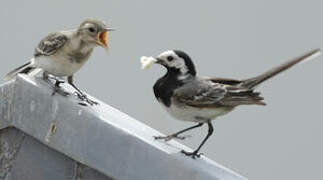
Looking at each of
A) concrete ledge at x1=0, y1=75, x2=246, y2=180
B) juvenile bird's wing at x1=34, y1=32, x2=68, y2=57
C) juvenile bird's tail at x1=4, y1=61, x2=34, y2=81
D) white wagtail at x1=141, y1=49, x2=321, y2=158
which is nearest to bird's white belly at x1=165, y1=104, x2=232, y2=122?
white wagtail at x1=141, y1=49, x2=321, y2=158

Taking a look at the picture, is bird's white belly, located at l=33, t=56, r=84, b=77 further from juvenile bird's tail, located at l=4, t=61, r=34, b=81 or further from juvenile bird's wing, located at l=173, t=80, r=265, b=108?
juvenile bird's wing, located at l=173, t=80, r=265, b=108

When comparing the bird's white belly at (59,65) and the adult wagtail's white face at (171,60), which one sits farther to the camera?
the bird's white belly at (59,65)

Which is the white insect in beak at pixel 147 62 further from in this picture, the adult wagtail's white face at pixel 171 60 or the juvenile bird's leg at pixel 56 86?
the juvenile bird's leg at pixel 56 86

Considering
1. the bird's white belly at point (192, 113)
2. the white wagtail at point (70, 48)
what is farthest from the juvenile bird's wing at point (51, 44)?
the bird's white belly at point (192, 113)

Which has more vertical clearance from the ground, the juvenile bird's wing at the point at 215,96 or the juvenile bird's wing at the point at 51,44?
the juvenile bird's wing at the point at 51,44

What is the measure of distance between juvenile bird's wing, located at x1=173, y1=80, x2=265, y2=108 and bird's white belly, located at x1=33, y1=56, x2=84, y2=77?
1.02m

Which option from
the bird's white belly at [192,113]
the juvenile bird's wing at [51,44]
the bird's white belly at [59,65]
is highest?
the juvenile bird's wing at [51,44]

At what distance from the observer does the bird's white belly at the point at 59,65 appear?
239 inches

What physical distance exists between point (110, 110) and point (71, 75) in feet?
4.22

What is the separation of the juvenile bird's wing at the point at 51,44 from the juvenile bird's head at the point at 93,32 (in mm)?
172

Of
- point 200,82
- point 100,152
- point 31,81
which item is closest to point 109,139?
point 100,152

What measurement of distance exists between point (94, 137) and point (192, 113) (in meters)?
1.53

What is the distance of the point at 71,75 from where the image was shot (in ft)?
20.7

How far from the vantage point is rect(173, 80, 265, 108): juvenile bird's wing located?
5594mm
